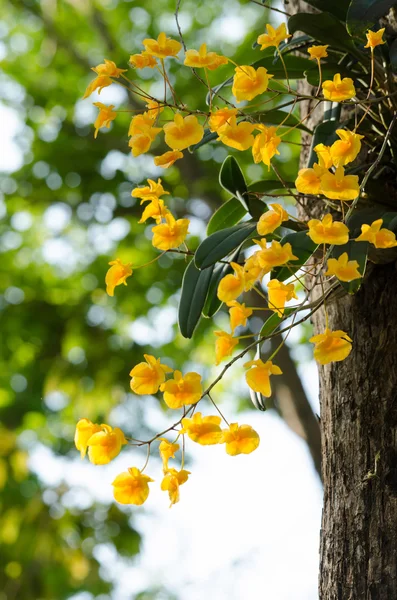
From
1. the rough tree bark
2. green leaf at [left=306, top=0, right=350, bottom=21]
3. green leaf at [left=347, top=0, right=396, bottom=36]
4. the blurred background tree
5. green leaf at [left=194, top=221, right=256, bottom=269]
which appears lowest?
the rough tree bark

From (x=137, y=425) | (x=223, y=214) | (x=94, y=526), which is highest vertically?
(x=137, y=425)

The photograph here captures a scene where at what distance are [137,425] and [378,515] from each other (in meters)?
3.11

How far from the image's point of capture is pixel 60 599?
11.5 ft

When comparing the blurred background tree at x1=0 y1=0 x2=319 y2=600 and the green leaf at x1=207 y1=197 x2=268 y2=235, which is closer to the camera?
the green leaf at x1=207 y1=197 x2=268 y2=235

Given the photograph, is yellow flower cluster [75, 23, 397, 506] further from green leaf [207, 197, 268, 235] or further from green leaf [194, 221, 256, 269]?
green leaf [207, 197, 268, 235]

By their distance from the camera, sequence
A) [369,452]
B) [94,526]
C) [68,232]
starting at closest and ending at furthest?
[369,452], [94,526], [68,232]

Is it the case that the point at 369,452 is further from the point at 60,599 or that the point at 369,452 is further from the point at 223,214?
the point at 60,599

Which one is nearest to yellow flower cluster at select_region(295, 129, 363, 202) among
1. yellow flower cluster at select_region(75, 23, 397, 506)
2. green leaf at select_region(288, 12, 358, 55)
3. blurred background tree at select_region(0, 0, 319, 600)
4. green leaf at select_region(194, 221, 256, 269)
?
yellow flower cluster at select_region(75, 23, 397, 506)

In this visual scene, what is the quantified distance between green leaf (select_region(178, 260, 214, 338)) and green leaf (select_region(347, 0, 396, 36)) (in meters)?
0.38

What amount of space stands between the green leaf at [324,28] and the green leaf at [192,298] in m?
0.37

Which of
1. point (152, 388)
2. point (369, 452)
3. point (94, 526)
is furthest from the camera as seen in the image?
point (94, 526)

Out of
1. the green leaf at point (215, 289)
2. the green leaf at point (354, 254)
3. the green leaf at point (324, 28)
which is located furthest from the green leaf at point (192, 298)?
the green leaf at point (324, 28)

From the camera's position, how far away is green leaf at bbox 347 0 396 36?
2.68ft

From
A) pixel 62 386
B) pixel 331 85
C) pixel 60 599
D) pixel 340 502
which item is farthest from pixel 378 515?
pixel 60 599
